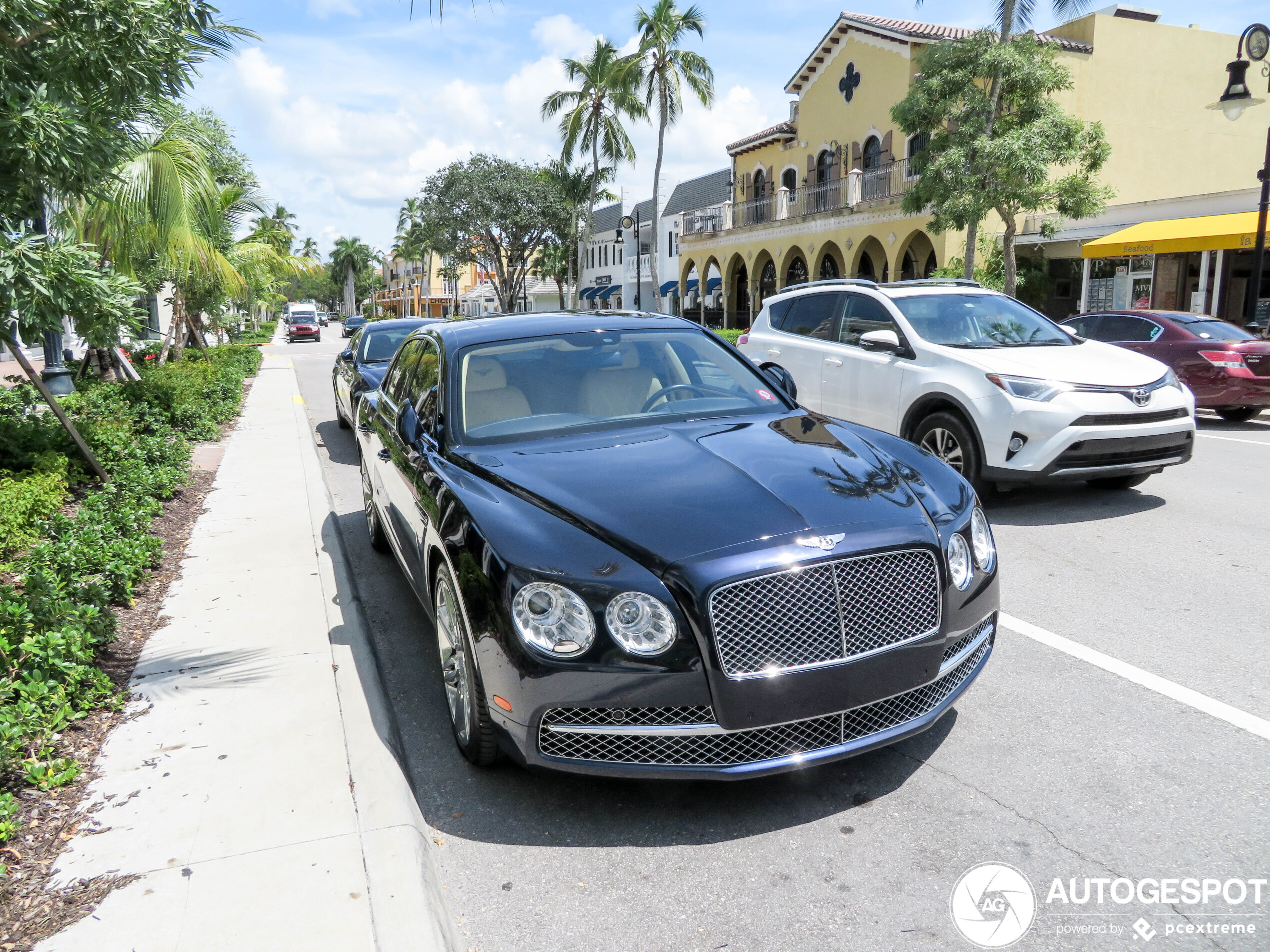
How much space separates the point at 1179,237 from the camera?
19.6m

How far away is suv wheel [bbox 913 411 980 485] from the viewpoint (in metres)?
7.14

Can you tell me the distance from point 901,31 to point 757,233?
9.69 m

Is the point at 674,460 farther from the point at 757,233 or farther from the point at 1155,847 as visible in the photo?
the point at 757,233

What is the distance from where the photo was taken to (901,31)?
2820 centimetres

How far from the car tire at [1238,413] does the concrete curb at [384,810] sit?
491 inches

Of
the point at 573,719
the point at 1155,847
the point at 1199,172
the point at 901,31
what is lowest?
the point at 1155,847

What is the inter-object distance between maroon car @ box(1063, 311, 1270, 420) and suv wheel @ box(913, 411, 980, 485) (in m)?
6.46

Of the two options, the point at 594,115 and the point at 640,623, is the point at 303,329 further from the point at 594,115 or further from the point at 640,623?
the point at 640,623

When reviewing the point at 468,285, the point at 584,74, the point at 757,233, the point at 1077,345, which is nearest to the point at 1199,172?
the point at 757,233

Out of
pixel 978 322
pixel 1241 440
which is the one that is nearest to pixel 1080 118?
pixel 1241 440

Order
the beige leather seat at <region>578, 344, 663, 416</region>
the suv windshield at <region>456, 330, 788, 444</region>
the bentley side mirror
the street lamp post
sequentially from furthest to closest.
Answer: the street lamp post
the bentley side mirror
the beige leather seat at <region>578, 344, 663, 416</region>
the suv windshield at <region>456, 330, 788, 444</region>

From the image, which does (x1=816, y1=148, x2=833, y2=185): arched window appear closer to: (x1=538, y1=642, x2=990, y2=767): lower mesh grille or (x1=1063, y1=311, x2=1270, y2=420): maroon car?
(x1=1063, y1=311, x2=1270, y2=420): maroon car

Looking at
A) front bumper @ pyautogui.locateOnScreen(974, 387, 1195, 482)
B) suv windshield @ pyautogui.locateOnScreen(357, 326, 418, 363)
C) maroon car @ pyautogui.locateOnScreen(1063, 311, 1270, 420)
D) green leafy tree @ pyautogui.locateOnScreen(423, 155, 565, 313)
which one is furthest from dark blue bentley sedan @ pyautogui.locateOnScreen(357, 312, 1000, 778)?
green leafy tree @ pyautogui.locateOnScreen(423, 155, 565, 313)

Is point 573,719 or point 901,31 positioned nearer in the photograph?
point 573,719
